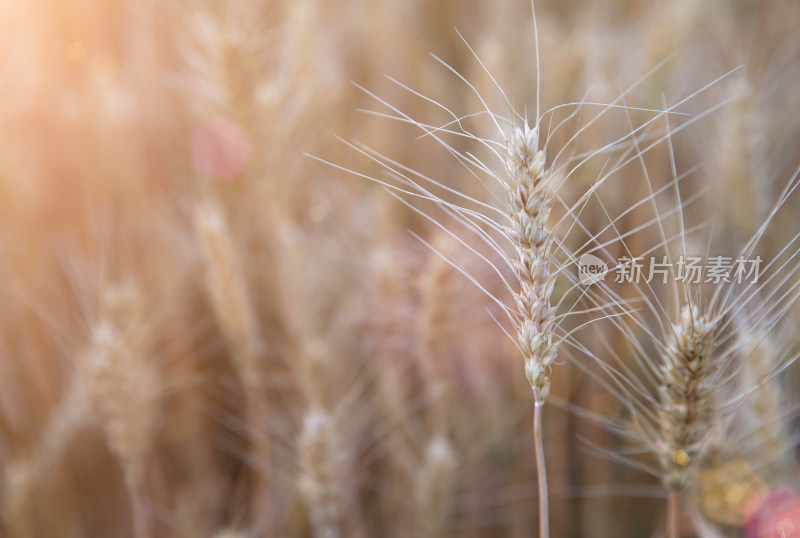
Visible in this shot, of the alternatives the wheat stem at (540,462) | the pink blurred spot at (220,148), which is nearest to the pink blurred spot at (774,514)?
the wheat stem at (540,462)

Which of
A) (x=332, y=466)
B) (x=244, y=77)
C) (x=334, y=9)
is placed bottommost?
(x=332, y=466)

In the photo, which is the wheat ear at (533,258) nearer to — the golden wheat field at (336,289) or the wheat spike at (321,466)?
the golden wheat field at (336,289)

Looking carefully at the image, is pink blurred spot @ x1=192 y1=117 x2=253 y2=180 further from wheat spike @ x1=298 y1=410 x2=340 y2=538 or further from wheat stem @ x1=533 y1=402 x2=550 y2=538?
wheat stem @ x1=533 y1=402 x2=550 y2=538

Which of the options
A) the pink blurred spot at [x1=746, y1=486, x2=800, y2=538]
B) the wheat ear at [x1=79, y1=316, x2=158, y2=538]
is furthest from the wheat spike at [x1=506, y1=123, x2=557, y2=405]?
the wheat ear at [x1=79, y1=316, x2=158, y2=538]

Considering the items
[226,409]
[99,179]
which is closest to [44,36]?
[99,179]

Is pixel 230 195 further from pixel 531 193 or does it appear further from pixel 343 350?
pixel 531 193

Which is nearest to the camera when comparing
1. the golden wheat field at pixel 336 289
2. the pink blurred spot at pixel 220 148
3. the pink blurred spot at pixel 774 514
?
the pink blurred spot at pixel 774 514
